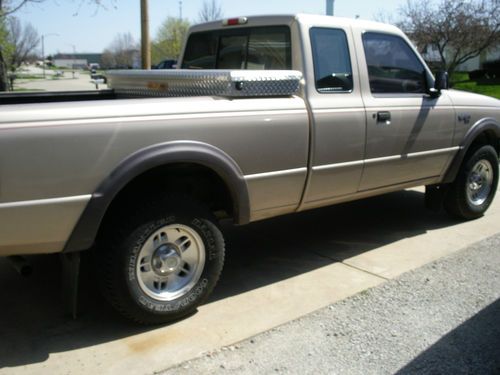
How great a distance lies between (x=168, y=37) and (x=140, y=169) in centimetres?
5345

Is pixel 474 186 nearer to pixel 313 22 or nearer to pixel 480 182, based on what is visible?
pixel 480 182

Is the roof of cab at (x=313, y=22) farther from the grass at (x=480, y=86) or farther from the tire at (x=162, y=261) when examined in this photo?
the grass at (x=480, y=86)

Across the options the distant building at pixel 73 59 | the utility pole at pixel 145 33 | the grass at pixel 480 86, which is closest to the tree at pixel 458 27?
the grass at pixel 480 86

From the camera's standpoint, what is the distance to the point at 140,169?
3.20 metres

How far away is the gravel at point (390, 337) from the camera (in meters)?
3.14

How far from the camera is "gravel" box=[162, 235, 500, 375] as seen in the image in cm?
314

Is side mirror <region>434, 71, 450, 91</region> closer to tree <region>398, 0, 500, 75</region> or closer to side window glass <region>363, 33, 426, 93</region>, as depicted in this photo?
side window glass <region>363, 33, 426, 93</region>

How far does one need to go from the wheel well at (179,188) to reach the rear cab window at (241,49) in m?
1.13

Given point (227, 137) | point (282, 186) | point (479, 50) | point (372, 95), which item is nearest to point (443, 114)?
point (372, 95)

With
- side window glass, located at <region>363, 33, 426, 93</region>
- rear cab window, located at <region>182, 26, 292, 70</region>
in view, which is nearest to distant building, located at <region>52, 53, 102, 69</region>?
rear cab window, located at <region>182, 26, 292, 70</region>

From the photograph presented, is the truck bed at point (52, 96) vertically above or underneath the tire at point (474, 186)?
above

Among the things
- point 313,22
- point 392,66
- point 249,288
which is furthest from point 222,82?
point 392,66

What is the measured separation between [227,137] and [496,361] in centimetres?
208

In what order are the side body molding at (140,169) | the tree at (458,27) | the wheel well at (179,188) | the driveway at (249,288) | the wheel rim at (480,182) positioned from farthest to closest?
1. the tree at (458,27)
2. the wheel rim at (480,182)
3. the wheel well at (179,188)
4. the driveway at (249,288)
5. the side body molding at (140,169)
